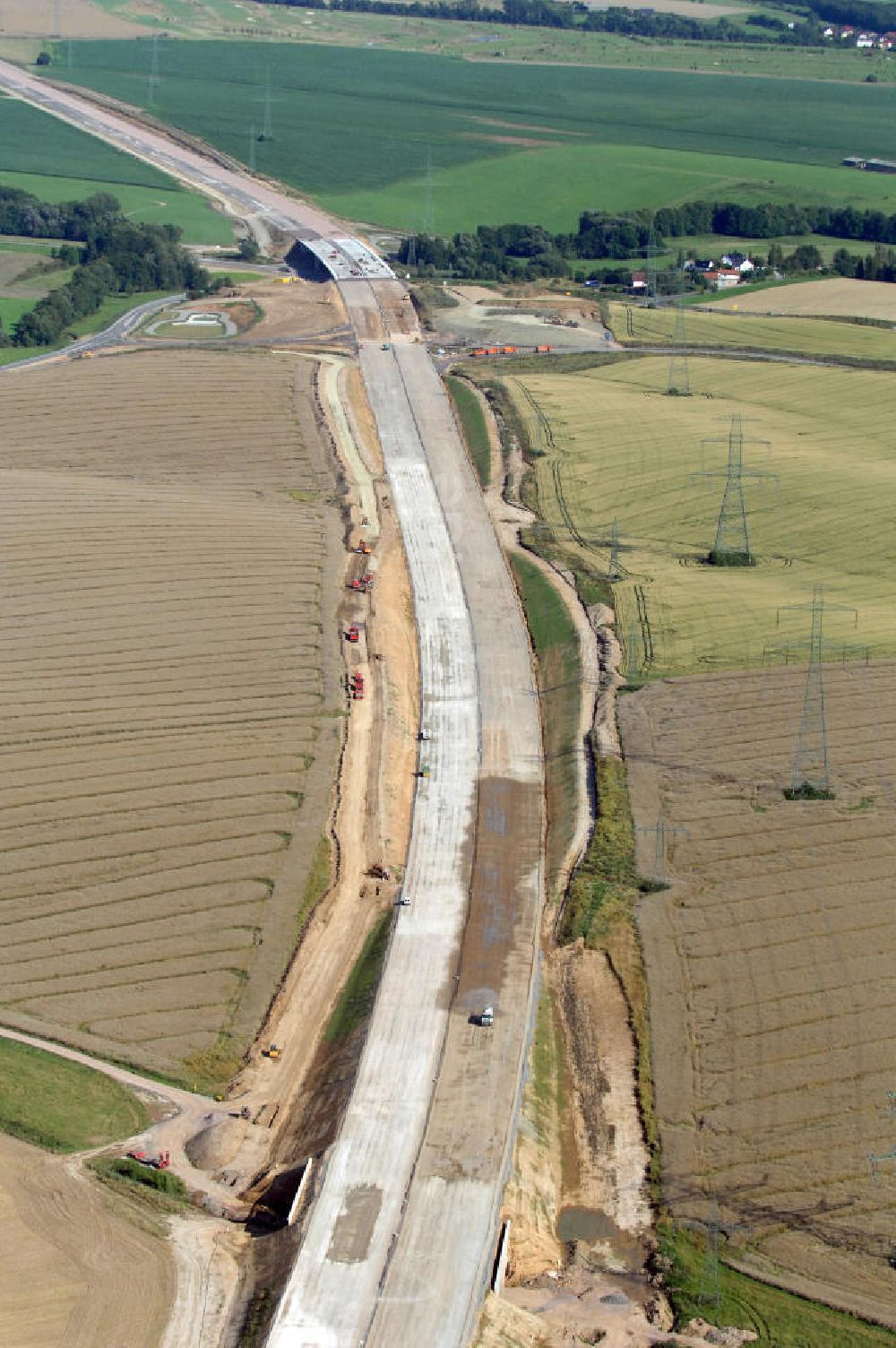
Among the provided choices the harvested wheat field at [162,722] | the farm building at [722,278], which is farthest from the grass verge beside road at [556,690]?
the farm building at [722,278]

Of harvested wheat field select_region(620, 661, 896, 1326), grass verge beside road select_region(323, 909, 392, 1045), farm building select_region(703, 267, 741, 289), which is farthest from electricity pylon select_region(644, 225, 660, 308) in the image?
grass verge beside road select_region(323, 909, 392, 1045)

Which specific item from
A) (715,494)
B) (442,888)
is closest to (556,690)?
(442,888)

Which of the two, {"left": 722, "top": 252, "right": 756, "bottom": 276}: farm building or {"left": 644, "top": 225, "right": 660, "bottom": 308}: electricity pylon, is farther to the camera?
{"left": 722, "top": 252, "right": 756, "bottom": 276}: farm building

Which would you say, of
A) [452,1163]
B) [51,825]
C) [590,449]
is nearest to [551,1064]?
[452,1163]

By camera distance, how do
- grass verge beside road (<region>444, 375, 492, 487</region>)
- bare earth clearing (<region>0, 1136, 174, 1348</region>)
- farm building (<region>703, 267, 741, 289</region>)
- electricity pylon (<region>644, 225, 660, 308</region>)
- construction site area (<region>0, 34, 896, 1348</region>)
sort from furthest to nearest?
farm building (<region>703, 267, 741, 289</region>), electricity pylon (<region>644, 225, 660, 308</region>), grass verge beside road (<region>444, 375, 492, 487</region>), construction site area (<region>0, 34, 896, 1348</region>), bare earth clearing (<region>0, 1136, 174, 1348</region>)

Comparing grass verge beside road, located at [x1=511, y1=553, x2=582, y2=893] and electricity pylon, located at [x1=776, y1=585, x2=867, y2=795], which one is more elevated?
electricity pylon, located at [x1=776, y1=585, x2=867, y2=795]

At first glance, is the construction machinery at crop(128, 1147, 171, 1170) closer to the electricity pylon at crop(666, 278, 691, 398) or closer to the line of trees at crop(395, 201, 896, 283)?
the electricity pylon at crop(666, 278, 691, 398)

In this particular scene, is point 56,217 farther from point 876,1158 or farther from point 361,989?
point 876,1158
